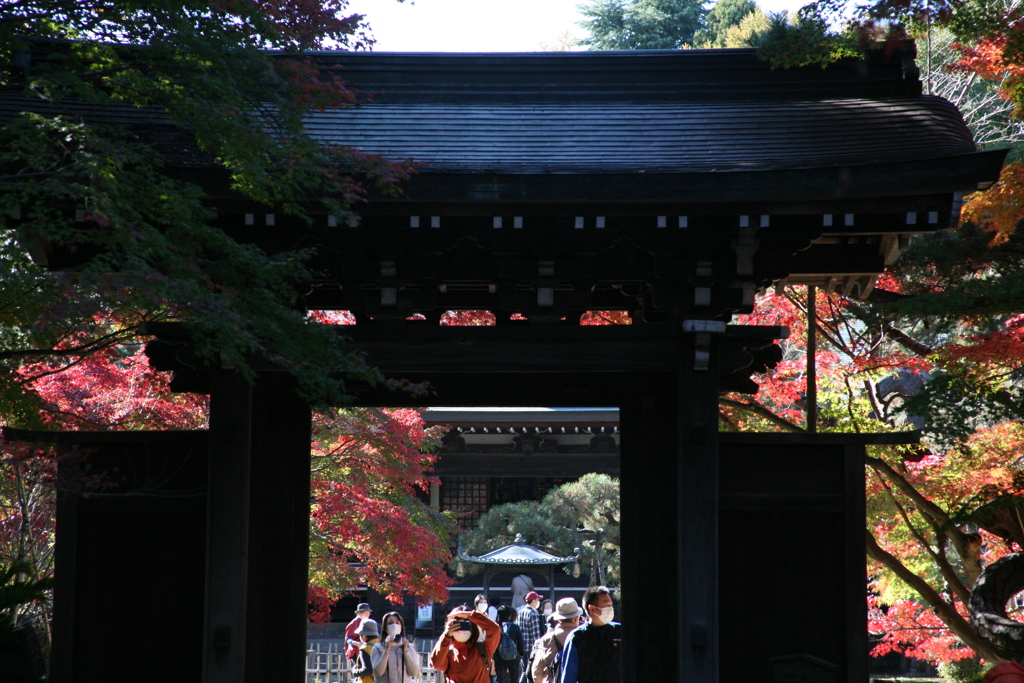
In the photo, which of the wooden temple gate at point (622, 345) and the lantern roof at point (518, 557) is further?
the lantern roof at point (518, 557)

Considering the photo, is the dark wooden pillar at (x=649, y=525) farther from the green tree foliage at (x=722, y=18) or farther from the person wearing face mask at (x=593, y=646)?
the green tree foliage at (x=722, y=18)

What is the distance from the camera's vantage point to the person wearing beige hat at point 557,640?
272 inches

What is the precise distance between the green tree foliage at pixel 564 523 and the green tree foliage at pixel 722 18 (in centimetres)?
1419

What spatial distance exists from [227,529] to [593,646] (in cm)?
280

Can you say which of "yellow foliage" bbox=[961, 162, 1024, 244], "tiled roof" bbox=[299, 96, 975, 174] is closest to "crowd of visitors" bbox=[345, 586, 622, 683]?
"tiled roof" bbox=[299, 96, 975, 174]

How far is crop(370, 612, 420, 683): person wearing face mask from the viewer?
8.12 m

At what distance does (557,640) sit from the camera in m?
6.97

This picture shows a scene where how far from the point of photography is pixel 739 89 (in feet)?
21.7

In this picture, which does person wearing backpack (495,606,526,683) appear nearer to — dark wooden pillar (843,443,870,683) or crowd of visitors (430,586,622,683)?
crowd of visitors (430,586,622,683)

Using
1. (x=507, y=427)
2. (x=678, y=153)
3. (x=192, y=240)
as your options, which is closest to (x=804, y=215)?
(x=678, y=153)

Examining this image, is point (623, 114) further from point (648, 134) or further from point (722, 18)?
point (722, 18)

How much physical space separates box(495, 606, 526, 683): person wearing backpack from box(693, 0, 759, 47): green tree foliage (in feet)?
60.9

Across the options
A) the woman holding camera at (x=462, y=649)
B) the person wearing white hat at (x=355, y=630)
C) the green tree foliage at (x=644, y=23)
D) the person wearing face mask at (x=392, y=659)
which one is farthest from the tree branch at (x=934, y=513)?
the green tree foliage at (x=644, y=23)

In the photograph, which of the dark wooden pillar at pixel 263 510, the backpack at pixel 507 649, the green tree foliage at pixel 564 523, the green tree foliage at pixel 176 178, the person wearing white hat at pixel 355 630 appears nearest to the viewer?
the green tree foliage at pixel 176 178
